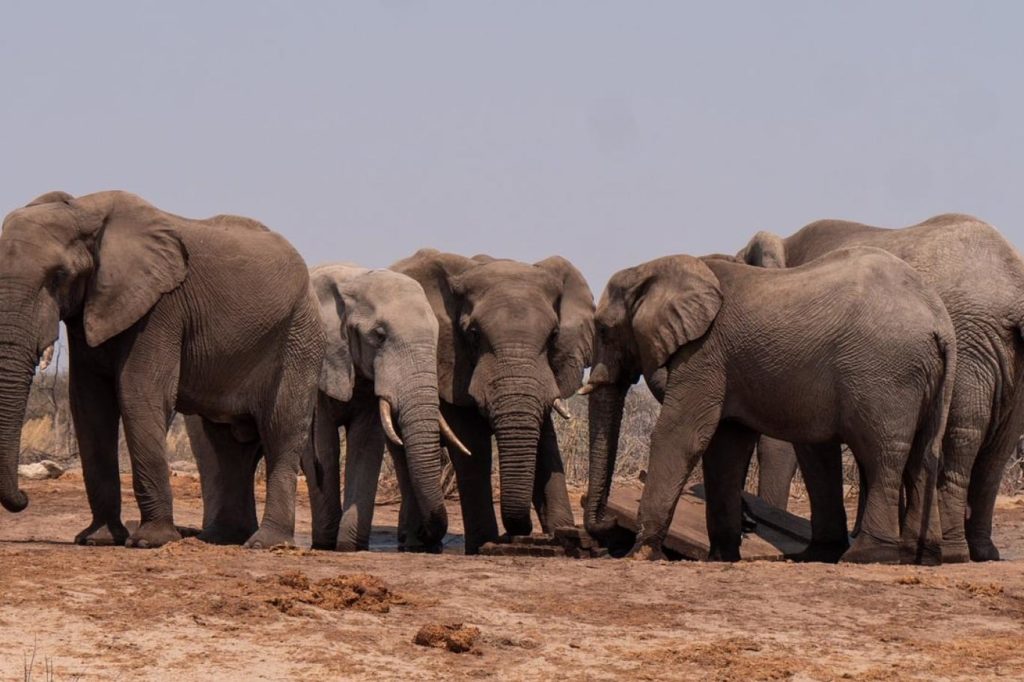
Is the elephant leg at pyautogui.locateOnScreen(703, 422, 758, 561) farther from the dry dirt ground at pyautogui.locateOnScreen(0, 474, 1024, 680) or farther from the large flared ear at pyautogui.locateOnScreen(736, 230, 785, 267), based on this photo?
the large flared ear at pyautogui.locateOnScreen(736, 230, 785, 267)

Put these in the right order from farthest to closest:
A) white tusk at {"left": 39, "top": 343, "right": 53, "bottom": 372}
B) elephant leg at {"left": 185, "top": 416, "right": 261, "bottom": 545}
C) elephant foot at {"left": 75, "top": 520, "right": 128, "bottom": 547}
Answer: elephant leg at {"left": 185, "top": 416, "right": 261, "bottom": 545}
elephant foot at {"left": 75, "top": 520, "right": 128, "bottom": 547}
white tusk at {"left": 39, "top": 343, "right": 53, "bottom": 372}

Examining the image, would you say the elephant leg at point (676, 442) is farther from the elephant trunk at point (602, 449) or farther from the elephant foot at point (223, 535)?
the elephant foot at point (223, 535)

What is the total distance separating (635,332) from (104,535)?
354 centimetres

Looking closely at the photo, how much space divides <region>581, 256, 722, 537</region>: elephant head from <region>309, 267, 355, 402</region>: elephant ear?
5.41 feet

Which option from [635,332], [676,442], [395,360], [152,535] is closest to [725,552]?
[676,442]

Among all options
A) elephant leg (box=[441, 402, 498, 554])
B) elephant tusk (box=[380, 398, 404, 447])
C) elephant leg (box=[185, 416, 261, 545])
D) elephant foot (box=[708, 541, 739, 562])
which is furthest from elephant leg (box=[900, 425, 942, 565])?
elephant leg (box=[185, 416, 261, 545])

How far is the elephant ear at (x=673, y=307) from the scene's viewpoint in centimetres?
1255

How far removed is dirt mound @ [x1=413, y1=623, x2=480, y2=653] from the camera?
9227 millimetres

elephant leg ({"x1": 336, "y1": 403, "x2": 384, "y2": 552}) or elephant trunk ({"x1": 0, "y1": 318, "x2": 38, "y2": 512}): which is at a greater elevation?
elephant trunk ({"x1": 0, "y1": 318, "x2": 38, "y2": 512})

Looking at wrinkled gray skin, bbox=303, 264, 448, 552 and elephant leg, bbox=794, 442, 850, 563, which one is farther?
elephant leg, bbox=794, 442, 850, 563

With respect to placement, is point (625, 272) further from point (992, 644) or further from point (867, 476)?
point (992, 644)

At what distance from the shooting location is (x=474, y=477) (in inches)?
565

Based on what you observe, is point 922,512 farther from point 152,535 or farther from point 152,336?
point 152,336

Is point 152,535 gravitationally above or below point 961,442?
below
